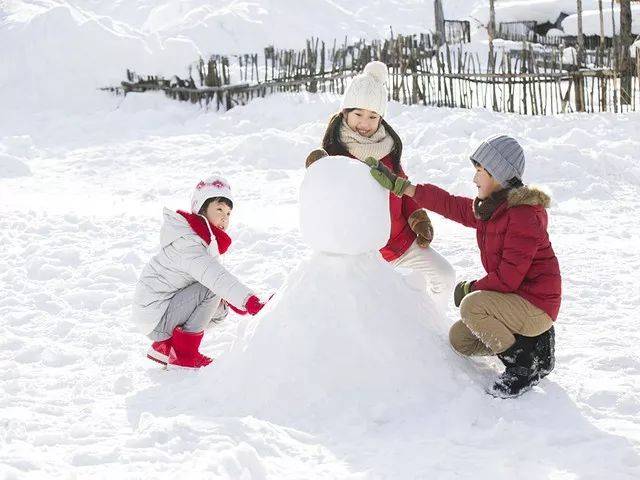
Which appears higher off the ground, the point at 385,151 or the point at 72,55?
the point at 72,55

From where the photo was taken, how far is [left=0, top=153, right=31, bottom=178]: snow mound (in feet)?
31.0

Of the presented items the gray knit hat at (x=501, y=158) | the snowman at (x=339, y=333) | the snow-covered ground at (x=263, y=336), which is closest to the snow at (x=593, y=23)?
the snow-covered ground at (x=263, y=336)

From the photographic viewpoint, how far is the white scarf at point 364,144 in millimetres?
3734

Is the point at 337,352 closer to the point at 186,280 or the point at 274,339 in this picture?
the point at 274,339

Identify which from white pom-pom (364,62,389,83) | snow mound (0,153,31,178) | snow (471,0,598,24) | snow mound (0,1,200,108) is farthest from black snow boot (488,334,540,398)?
snow (471,0,598,24)

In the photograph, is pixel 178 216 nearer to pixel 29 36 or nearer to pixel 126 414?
pixel 126 414

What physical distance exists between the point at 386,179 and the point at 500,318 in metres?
0.75

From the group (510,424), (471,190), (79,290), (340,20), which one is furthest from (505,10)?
(510,424)

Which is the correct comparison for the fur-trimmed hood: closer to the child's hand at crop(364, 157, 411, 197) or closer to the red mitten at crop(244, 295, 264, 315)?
the child's hand at crop(364, 157, 411, 197)

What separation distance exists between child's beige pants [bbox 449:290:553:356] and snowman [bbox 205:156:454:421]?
19 cm

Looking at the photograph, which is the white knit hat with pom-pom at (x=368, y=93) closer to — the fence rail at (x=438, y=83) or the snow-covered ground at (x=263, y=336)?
the snow-covered ground at (x=263, y=336)

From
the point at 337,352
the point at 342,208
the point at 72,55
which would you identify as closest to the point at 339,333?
the point at 337,352

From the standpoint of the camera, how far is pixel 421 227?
12.4 feet

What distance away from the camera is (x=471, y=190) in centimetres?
729
